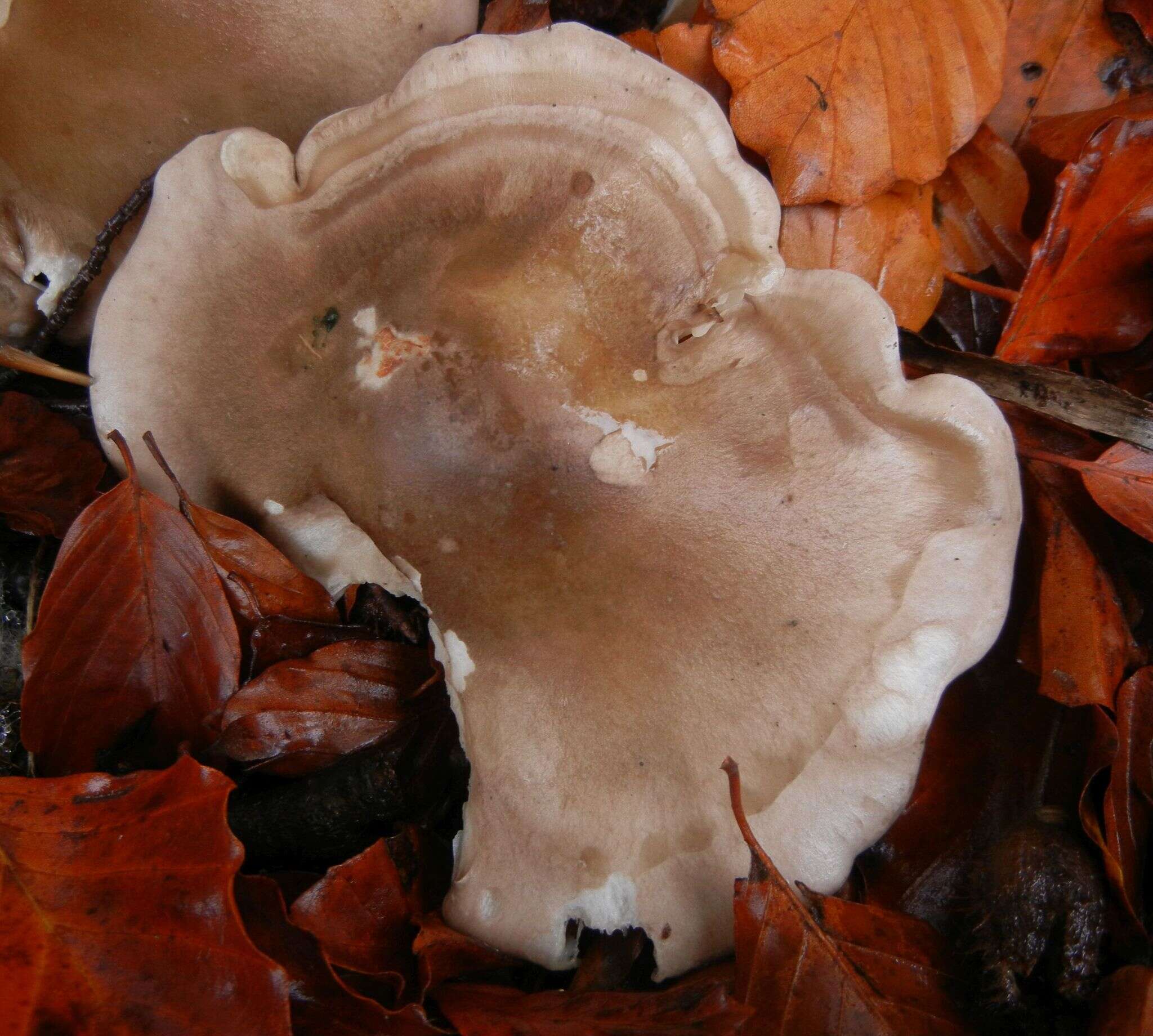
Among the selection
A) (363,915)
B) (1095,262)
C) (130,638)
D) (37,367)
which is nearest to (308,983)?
(363,915)

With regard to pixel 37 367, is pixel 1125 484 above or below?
below

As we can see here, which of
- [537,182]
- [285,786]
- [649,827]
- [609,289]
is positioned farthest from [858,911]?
[537,182]

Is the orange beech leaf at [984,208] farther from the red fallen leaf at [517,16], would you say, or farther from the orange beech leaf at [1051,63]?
the red fallen leaf at [517,16]

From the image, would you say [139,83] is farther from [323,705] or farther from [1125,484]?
[1125,484]

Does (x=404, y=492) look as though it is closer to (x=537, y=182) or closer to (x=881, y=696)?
(x=537, y=182)

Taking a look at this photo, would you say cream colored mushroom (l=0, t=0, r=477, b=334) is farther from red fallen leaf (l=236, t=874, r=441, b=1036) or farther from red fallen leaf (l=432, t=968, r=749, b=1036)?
red fallen leaf (l=432, t=968, r=749, b=1036)

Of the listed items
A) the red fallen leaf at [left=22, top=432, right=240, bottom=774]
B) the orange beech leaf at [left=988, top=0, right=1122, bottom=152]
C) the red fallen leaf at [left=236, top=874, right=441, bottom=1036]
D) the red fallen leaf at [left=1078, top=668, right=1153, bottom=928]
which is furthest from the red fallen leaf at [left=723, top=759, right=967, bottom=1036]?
the orange beech leaf at [left=988, top=0, right=1122, bottom=152]
